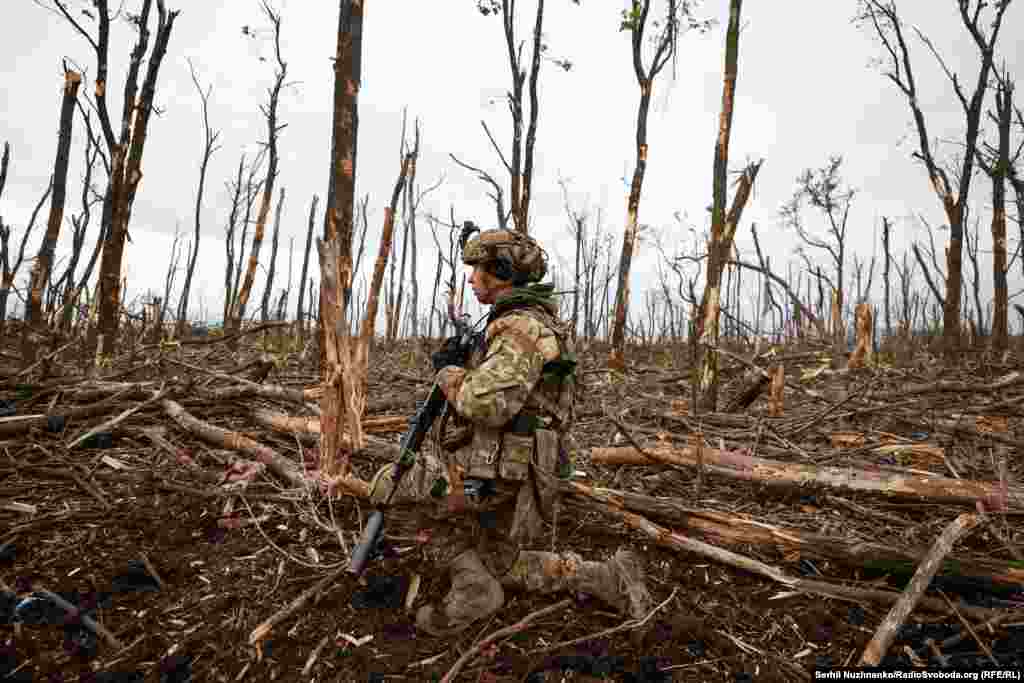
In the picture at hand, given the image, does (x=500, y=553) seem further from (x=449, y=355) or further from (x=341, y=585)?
(x=449, y=355)

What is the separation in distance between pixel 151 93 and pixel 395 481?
690 cm

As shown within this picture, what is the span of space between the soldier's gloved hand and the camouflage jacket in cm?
5

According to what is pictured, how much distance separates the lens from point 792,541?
8.21ft

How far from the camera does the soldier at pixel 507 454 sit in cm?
203

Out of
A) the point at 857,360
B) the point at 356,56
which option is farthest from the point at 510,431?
the point at 857,360

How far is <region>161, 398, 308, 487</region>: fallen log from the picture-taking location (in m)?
3.11

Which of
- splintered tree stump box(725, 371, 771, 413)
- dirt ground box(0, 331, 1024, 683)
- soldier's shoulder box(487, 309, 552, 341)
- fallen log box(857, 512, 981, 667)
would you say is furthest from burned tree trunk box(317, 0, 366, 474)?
splintered tree stump box(725, 371, 771, 413)

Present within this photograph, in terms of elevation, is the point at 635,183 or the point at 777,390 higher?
the point at 635,183

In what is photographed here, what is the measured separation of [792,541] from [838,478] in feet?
2.64

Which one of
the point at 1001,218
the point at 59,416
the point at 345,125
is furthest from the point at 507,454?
the point at 1001,218

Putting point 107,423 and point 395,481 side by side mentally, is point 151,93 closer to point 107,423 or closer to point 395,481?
point 107,423

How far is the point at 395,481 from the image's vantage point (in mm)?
2211

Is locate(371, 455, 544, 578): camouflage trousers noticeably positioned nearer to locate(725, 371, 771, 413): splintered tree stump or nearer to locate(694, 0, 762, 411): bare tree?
locate(694, 0, 762, 411): bare tree

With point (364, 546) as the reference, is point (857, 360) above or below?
above
